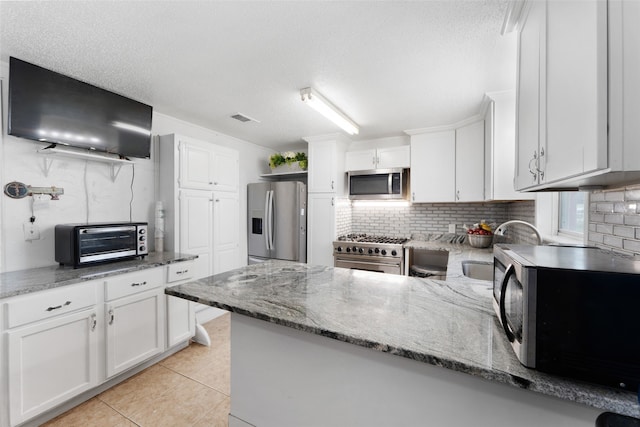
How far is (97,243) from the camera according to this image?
2.19 m

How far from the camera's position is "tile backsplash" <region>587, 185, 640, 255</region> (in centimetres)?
110

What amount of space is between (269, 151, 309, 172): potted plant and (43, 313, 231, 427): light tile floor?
8.83 ft

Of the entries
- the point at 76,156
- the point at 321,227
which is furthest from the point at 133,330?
the point at 321,227

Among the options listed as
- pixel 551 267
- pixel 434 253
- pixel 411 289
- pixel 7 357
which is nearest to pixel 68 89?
pixel 7 357

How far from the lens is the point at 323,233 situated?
12.6ft

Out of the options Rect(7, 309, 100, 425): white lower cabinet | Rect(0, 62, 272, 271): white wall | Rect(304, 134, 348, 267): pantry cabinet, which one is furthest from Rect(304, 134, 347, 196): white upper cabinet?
Rect(7, 309, 100, 425): white lower cabinet

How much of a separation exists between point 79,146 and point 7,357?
1.53 metres

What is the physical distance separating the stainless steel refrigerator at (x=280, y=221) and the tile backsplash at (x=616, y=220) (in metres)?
3.00

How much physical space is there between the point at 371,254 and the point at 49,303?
2998 millimetres

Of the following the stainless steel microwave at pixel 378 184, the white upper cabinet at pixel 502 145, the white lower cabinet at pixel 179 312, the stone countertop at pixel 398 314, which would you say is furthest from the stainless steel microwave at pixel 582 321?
the stainless steel microwave at pixel 378 184

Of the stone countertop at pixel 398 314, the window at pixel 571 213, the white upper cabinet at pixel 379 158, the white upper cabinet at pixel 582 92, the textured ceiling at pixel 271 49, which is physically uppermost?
the textured ceiling at pixel 271 49

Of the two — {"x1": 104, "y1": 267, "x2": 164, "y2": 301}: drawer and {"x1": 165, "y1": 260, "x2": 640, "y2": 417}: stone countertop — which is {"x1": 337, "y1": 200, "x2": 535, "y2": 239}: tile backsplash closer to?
{"x1": 165, "y1": 260, "x2": 640, "y2": 417}: stone countertop

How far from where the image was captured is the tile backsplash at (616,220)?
110 cm

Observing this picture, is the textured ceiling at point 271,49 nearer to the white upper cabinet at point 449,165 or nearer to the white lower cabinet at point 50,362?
the white upper cabinet at point 449,165
